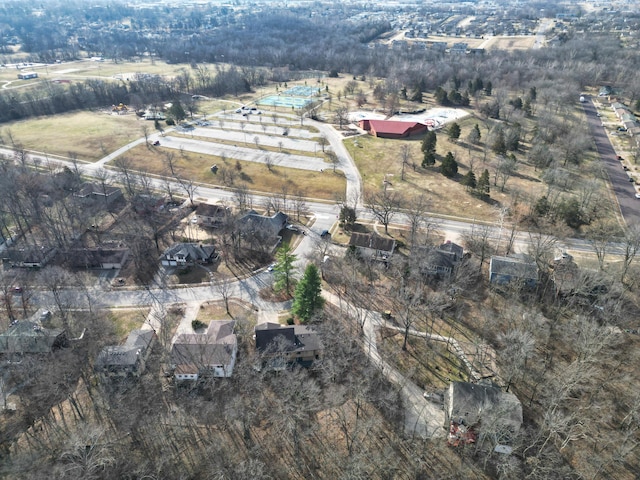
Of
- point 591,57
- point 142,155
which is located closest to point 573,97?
point 591,57

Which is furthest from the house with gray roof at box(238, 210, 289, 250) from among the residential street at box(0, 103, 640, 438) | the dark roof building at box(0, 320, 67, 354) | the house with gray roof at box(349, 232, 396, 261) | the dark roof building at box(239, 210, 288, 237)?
the dark roof building at box(0, 320, 67, 354)

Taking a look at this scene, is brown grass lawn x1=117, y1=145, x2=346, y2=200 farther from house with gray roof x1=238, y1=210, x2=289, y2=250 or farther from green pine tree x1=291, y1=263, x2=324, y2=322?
green pine tree x1=291, y1=263, x2=324, y2=322

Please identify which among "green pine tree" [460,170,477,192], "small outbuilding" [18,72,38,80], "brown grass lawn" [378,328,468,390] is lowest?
"brown grass lawn" [378,328,468,390]

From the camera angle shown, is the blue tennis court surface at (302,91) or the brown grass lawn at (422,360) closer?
the brown grass lawn at (422,360)

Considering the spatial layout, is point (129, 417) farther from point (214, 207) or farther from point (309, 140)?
point (309, 140)

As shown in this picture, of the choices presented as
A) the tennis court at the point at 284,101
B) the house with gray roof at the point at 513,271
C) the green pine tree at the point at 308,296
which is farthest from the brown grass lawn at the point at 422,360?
the tennis court at the point at 284,101

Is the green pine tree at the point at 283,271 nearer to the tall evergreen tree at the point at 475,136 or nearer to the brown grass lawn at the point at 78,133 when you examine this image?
the brown grass lawn at the point at 78,133
